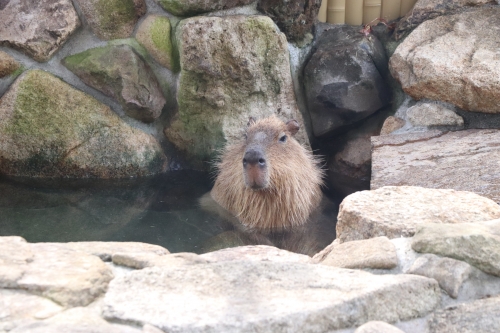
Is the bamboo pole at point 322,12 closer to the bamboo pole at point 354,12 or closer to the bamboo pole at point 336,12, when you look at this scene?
the bamboo pole at point 336,12

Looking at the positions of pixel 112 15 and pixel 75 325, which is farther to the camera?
pixel 112 15

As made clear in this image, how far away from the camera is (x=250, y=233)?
428cm

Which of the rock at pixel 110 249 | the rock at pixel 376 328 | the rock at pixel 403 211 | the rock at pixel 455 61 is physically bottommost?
the rock at pixel 110 249

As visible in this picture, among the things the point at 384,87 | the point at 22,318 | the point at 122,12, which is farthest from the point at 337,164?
the point at 22,318

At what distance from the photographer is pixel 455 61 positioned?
436 cm

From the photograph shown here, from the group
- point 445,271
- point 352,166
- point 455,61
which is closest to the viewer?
point 445,271

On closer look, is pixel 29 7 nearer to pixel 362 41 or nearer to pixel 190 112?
pixel 190 112

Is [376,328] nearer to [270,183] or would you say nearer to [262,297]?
[262,297]

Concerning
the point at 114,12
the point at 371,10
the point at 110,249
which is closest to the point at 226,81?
the point at 114,12

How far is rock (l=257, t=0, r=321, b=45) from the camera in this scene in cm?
484

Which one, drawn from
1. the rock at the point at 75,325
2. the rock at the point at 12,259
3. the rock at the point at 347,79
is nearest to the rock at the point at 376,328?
the rock at the point at 75,325

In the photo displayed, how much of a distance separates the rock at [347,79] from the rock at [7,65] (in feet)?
7.64

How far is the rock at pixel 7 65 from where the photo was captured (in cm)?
462

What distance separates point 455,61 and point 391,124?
703 millimetres
